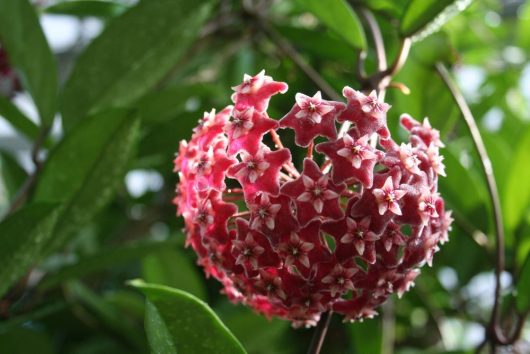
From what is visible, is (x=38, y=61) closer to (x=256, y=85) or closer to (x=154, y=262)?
(x=154, y=262)

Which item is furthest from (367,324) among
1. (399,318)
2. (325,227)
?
(325,227)

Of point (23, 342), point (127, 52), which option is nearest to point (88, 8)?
point (127, 52)

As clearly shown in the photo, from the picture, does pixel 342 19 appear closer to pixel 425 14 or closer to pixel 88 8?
pixel 425 14

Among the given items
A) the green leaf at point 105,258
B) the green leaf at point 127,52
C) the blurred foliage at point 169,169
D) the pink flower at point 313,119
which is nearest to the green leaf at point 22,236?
the blurred foliage at point 169,169

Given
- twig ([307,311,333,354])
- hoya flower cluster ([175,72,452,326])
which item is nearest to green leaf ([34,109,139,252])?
hoya flower cluster ([175,72,452,326])

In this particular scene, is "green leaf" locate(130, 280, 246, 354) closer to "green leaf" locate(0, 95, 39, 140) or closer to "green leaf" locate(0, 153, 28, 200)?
"green leaf" locate(0, 95, 39, 140)
